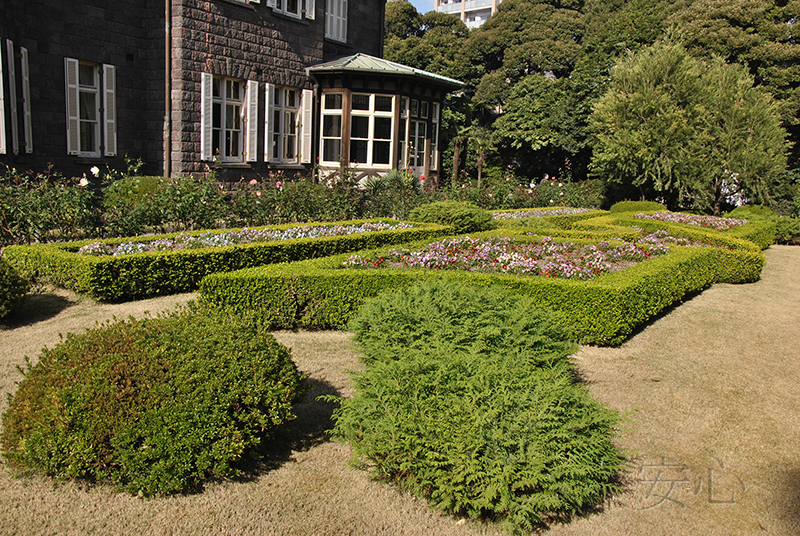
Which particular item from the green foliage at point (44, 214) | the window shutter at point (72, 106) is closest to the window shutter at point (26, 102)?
the window shutter at point (72, 106)

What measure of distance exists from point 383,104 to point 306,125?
2.29 meters

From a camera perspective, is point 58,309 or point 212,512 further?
point 58,309

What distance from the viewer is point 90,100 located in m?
13.4

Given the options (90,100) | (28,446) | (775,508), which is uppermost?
(90,100)

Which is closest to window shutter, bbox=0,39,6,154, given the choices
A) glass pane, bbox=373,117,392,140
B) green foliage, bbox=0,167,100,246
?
green foliage, bbox=0,167,100,246

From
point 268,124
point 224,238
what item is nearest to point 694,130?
point 268,124

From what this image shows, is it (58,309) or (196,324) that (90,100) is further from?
(196,324)

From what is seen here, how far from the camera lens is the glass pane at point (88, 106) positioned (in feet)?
43.4

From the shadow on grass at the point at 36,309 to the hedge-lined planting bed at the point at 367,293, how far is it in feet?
5.54

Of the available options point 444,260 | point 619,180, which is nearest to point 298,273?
point 444,260

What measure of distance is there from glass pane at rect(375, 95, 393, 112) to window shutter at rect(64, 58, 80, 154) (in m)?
7.93

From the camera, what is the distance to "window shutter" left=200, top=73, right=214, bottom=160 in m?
14.3

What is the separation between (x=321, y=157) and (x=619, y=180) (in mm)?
9235

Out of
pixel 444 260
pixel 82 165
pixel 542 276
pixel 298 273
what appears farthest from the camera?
pixel 82 165
